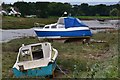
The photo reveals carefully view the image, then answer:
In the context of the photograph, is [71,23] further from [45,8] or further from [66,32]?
[45,8]

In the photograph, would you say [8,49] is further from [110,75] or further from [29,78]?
[110,75]

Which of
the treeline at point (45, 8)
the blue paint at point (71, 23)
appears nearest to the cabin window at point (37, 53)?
the blue paint at point (71, 23)

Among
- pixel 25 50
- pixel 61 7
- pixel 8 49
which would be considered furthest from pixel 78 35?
pixel 61 7

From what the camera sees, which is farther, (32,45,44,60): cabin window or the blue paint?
the blue paint

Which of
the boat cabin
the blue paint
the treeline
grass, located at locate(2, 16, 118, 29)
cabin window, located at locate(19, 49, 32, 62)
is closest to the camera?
the boat cabin

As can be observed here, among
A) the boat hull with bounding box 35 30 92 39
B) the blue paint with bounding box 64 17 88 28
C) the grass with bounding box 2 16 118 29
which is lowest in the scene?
the grass with bounding box 2 16 118 29

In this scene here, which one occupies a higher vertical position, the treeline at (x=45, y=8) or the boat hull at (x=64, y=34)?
the boat hull at (x=64, y=34)

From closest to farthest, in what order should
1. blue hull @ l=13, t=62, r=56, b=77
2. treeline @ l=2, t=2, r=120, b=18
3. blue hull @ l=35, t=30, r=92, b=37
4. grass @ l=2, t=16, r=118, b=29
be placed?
blue hull @ l=13, t=62, r=56, b=77 → blue hull @ l=35, t=30, r=92, b=37 → grass @ l=2, t=16, r=118, b=29 → treeline @ l=2, t=2, r=120, b=18

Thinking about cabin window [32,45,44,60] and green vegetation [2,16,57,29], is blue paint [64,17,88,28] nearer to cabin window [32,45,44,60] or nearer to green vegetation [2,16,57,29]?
cabin window [32,45,44,60]

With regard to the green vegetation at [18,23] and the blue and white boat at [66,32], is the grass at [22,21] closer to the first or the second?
the green vegetation at [18,23]

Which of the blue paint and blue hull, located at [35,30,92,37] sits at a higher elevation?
the blue paint

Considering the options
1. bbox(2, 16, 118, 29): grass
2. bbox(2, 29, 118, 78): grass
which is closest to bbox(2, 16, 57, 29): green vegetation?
bbox(2, 16, 118, 29): grass

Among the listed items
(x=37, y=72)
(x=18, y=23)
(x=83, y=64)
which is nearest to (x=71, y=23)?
(x=83, y=64)

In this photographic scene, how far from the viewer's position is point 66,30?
27.9 metres
